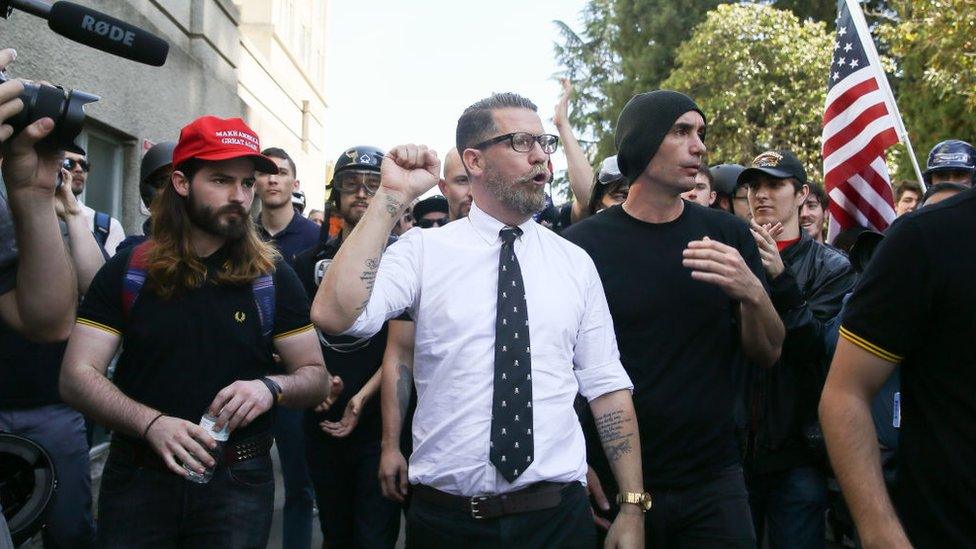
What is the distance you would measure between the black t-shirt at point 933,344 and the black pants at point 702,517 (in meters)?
1.09

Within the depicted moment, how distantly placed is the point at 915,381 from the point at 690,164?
1.57m

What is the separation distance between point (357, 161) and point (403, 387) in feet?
6.85

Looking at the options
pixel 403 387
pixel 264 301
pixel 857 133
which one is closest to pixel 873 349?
pixel 403 387

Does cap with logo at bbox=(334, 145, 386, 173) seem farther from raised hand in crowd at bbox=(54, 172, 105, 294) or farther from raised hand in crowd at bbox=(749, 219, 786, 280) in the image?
raised hand in crowd at bbox=(749, 219, 786, 280)

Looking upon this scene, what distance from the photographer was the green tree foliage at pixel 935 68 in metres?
13.3

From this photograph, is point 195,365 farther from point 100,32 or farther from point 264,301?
point 100,32

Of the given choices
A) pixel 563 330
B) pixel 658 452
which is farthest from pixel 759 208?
pixel 563 330

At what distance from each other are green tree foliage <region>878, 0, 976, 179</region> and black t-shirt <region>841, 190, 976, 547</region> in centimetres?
1244

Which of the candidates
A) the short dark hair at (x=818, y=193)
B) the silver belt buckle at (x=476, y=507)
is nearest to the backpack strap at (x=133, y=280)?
the silver belt buckle at (x=476, y=507)

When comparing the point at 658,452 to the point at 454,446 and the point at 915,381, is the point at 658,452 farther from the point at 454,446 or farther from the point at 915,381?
the point at 915,381

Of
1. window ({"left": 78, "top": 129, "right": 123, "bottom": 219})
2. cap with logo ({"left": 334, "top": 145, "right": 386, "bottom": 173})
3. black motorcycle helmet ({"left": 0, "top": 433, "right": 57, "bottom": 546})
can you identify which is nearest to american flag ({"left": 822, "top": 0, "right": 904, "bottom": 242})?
cap with logo ({"left": 334, "top": 145, "right": 386, "bottom": 173})

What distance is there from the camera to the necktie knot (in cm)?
317

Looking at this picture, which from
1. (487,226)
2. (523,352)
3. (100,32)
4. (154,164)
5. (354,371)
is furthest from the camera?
(154,164)

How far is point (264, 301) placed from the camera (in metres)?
3.49
